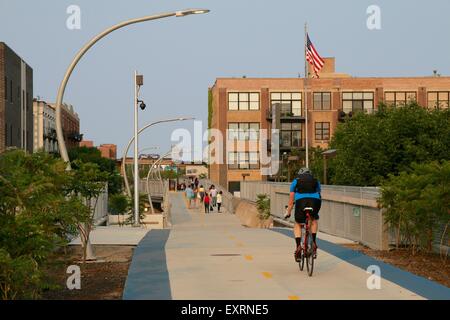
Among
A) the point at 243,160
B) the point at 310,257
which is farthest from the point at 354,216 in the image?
the point at 243,160

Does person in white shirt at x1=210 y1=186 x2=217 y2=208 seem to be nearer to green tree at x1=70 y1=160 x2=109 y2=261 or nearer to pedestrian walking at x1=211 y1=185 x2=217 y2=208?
pedestrian walking at x1=211 y1=185 x2=217 y2=208

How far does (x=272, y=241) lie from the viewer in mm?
22234

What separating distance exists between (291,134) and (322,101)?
16.2 feet

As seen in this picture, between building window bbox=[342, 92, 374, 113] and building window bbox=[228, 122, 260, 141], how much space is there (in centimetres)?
1001

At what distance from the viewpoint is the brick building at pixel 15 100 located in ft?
196

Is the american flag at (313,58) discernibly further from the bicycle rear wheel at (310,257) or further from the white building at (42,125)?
the white building at (42,125)

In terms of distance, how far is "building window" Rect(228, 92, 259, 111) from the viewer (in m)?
91.1

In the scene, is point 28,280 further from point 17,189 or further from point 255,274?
point 255,274

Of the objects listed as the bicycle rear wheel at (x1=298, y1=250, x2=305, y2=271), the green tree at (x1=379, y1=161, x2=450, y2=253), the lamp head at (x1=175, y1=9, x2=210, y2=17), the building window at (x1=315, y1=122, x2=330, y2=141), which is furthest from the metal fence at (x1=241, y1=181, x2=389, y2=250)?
the building window at (x1=315, y1=122, x2=330, y2=141)

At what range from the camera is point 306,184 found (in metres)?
14.2

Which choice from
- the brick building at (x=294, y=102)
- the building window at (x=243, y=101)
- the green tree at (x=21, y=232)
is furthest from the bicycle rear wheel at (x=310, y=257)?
the building window at (x=243, y=101)

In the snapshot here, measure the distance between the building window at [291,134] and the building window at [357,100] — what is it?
221 inches

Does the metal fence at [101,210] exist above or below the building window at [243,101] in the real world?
below

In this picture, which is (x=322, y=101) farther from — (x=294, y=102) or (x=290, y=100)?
(x=290, y=100)
